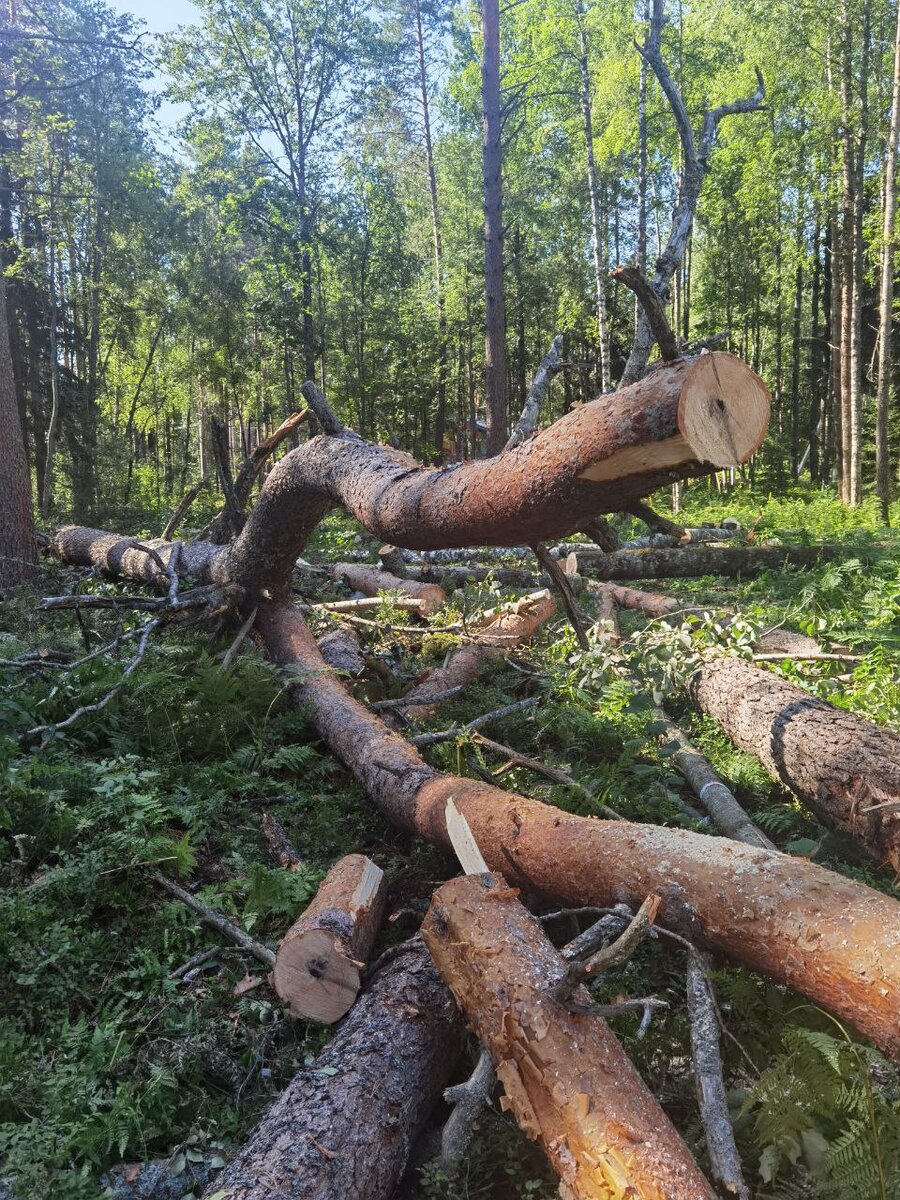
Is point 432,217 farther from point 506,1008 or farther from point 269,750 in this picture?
point 506,1008

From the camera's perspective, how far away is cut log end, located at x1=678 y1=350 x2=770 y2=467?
2.22 meters

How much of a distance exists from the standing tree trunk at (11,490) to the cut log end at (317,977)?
6908 millimetres

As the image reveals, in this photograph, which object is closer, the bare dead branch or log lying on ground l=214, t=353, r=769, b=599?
log lying on ground l=214, t=353, r=769, b=599

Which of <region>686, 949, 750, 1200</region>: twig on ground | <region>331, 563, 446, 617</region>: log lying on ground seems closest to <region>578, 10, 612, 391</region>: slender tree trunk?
<region>331, 563, 446, 617</region>: log lying on ground

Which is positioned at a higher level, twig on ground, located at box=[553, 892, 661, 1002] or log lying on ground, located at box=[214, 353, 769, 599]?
log lying on ground, located at box=[214, 353, 769, 599]

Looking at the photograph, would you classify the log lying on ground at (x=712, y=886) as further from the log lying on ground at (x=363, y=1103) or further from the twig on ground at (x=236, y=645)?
the twig on ground at (x=236, y=645)

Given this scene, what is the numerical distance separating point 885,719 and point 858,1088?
3.18 metres

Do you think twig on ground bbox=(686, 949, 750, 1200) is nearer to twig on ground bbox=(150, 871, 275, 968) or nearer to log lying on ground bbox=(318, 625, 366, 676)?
twig on ground bbox=(150, 871, 275, 968)

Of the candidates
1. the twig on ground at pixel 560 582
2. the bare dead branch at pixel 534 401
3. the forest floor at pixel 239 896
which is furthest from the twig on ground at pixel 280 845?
the bare dead branch at pixel 534 401

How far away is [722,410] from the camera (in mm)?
2285

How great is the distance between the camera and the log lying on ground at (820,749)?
135 inches

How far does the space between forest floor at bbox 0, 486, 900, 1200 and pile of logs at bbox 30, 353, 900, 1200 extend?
0.56 feet

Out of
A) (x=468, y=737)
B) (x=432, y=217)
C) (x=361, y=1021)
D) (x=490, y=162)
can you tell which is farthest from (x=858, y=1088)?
(x=432, y=217)

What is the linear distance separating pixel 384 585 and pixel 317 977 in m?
5.99
